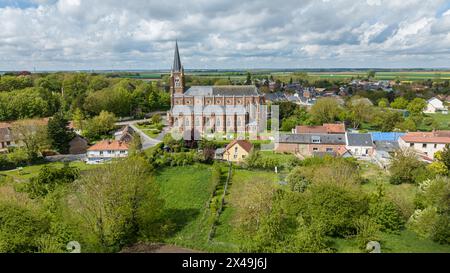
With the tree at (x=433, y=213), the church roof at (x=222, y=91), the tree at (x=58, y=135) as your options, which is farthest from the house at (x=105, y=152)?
the tree at (x=433, y=213)

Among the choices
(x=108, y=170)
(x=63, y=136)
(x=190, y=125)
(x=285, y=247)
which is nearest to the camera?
(x=285, y=247)

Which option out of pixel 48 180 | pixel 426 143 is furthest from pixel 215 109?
pixel 48 180

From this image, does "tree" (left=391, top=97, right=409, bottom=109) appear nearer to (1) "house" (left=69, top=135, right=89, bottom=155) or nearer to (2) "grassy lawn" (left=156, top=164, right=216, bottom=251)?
(2) "grassy lawn" (left=156, top=164, right=216, bottom=251)

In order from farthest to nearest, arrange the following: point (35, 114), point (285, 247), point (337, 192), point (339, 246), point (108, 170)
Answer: point (35, 114), point (108, 170), point (337, 192), point (339, 246), point (285, 247)

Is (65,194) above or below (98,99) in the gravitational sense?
below

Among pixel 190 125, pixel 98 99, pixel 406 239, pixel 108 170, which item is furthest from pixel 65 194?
pixel 98 99

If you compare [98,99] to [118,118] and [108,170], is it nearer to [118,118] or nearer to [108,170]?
[118,118]
